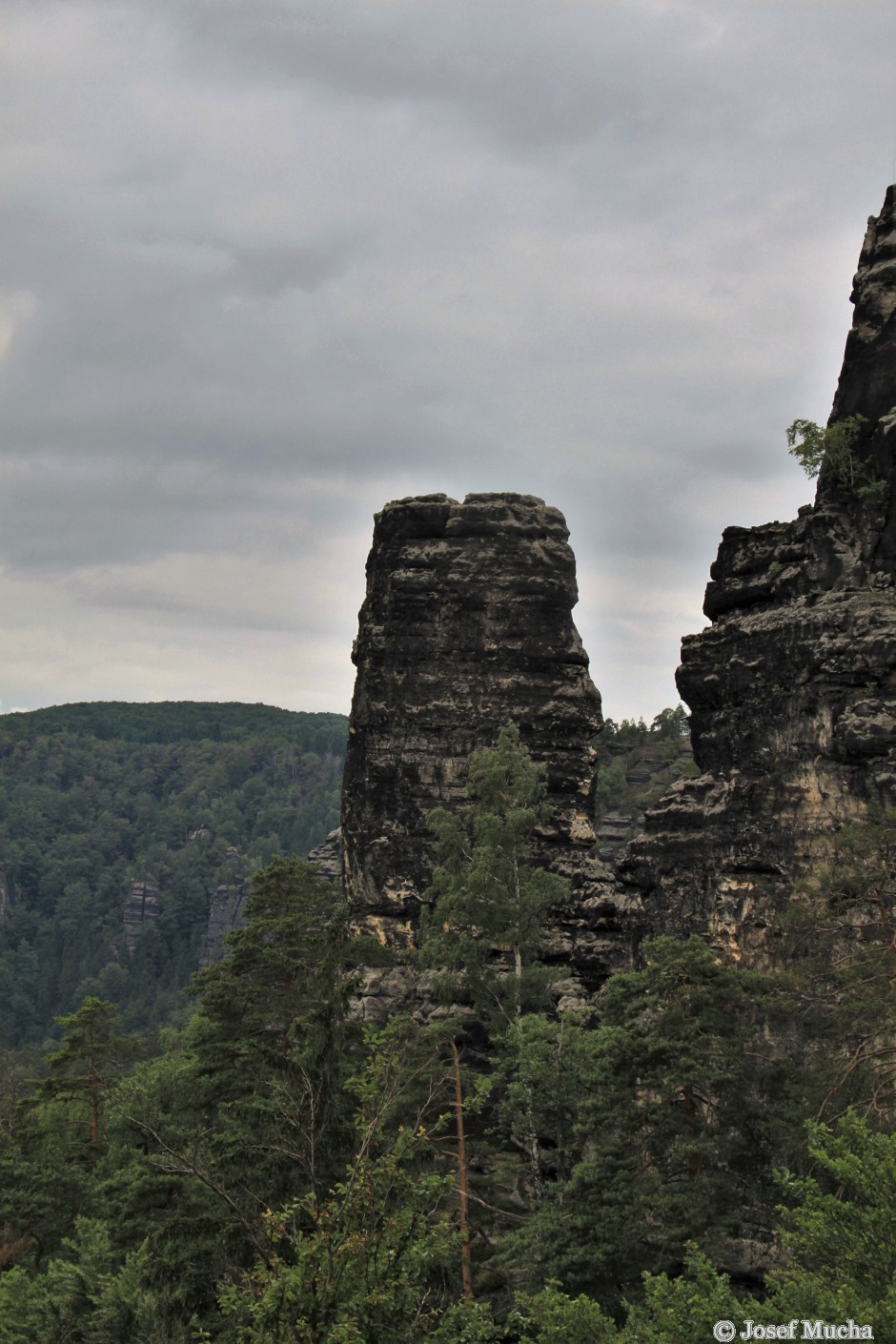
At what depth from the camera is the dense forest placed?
14.5m

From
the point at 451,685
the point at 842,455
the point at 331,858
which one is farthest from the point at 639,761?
the point at 842,455

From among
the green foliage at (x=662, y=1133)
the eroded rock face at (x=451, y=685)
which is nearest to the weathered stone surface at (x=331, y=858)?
the eroded rock face at (x=451, y=685)

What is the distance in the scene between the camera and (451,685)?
144 feet

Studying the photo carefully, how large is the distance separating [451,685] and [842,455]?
56.0 feet

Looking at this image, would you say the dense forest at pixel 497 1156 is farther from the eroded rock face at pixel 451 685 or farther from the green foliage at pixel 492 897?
the eroded rock face at pixel 451 685

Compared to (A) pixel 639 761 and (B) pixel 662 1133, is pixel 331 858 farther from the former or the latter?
(B) pixel 662 1133

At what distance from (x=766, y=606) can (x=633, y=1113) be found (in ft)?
49.8

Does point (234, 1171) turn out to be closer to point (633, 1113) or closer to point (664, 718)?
point (633, 1113)

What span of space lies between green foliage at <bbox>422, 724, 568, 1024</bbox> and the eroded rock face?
27.9ft

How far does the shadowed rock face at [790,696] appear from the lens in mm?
28875

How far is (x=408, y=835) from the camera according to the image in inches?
1694

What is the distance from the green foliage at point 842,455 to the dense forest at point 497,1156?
10.5 metres

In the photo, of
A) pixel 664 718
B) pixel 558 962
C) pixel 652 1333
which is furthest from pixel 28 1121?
pixel 664 718

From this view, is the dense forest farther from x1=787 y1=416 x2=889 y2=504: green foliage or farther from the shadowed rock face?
x1=787 y1=416 x2=889 y2=504: green foliage
